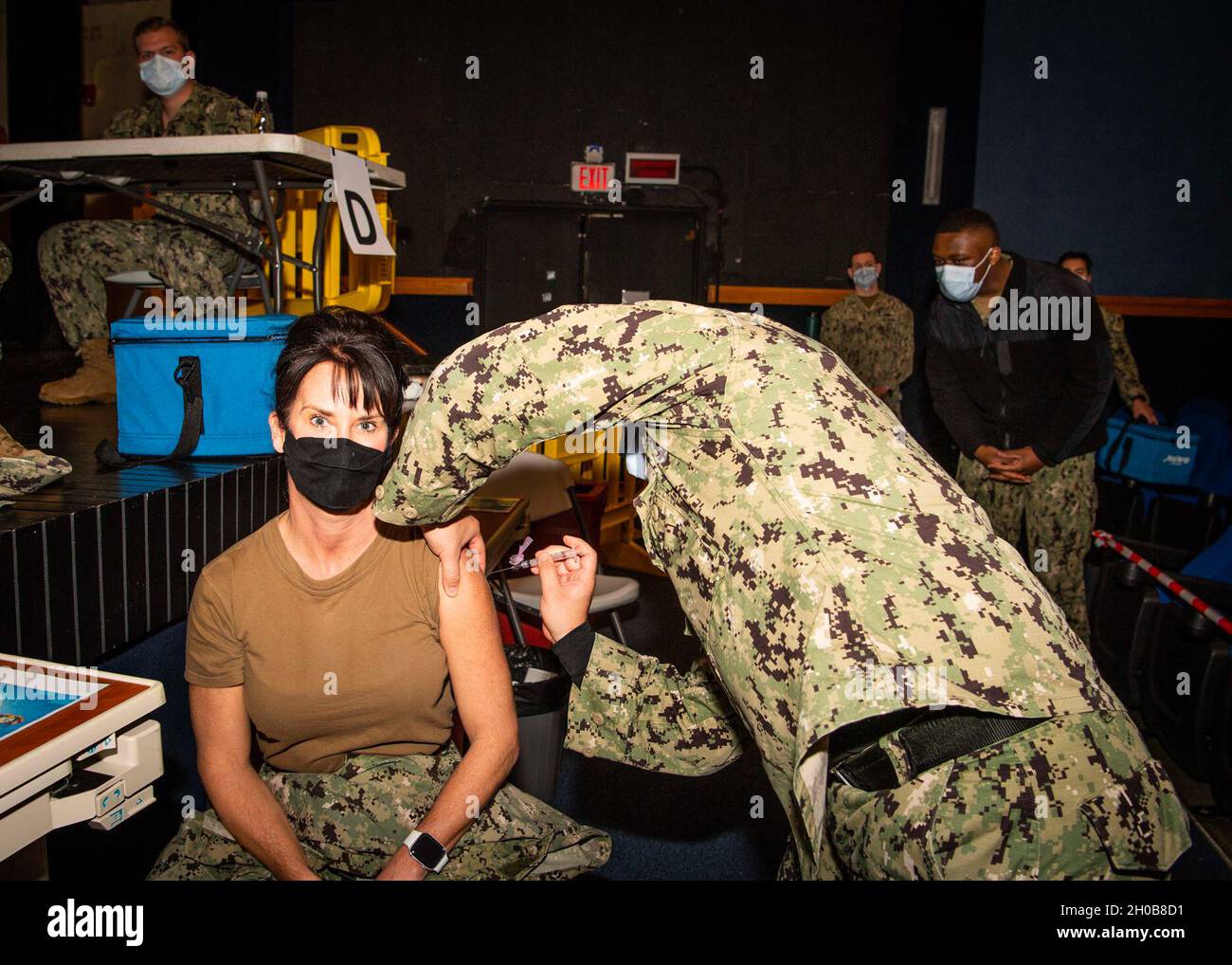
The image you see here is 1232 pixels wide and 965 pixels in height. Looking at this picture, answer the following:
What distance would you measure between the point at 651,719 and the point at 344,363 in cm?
77

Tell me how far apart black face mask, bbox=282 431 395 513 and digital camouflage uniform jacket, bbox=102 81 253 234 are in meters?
2.07

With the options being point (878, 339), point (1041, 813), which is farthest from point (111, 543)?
point (878, 339)

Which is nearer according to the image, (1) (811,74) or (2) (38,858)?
(2) (38,858)

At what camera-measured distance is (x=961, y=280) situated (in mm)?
3152

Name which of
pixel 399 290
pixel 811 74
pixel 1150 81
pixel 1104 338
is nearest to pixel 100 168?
pixel 1104 338

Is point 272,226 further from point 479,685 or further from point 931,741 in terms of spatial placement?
point 931,741

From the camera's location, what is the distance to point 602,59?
7.27m

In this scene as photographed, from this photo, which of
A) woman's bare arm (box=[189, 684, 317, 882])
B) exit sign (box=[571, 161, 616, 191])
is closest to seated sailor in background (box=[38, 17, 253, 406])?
woman's bare arm (box=[189, 684, 317, 882])

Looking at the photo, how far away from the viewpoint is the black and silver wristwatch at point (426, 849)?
1.38 m

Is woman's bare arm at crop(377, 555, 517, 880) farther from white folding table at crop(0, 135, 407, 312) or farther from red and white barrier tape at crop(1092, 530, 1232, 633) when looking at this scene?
red and white barrier tape at crop(1092, 530, 1232, 633)

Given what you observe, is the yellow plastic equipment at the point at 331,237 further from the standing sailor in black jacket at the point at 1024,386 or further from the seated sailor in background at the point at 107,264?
the standing sailor in black jacket at the point at 1024,386

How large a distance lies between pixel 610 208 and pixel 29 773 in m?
6.71

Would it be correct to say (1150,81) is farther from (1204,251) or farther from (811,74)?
(811,74)

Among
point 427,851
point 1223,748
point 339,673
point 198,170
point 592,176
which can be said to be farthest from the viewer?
point 592,176
